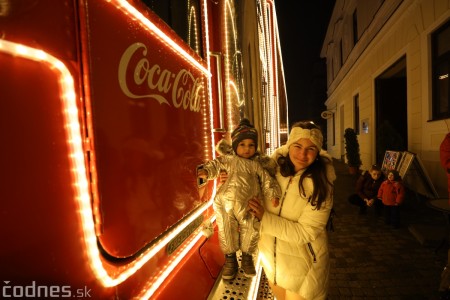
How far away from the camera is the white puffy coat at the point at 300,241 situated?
1764 mm

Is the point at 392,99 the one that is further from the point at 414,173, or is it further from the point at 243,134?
the point at 243,134

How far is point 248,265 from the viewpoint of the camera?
1.86 meters

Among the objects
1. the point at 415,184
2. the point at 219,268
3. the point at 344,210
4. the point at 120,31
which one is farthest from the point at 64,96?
the point at 415,184

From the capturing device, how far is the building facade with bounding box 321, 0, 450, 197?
607 centimetres

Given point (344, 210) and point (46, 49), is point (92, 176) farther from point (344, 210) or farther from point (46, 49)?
point (344, 210)

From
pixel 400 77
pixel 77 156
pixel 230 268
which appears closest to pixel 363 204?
pixel 230 268

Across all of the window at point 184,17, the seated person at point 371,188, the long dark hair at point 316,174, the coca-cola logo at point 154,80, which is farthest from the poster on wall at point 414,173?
the coca-cola logo at point 154,80

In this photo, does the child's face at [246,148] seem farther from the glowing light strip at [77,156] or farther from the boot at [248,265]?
the glowing light strip at [77,156]

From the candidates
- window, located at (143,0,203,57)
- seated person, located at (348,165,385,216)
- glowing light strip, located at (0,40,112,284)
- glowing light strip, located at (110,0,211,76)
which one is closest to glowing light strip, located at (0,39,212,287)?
glowing light strip, located at (0,40,112,284)

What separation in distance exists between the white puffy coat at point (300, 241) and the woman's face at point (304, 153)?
3.0 inches

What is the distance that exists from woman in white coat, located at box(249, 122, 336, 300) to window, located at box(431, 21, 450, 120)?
581 cm

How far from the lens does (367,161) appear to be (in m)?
11.7

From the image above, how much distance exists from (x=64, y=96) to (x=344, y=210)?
6.96 metres

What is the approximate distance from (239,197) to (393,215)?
4.80 meters
